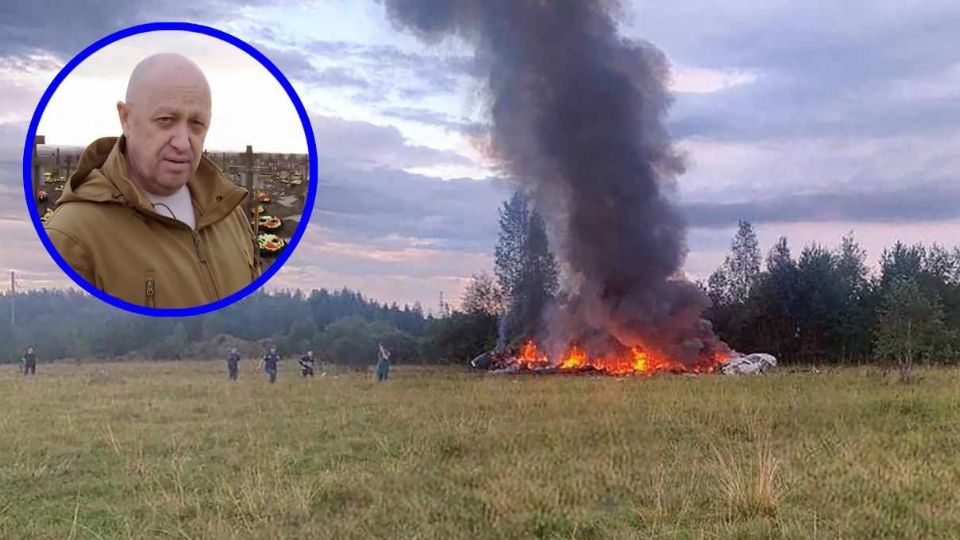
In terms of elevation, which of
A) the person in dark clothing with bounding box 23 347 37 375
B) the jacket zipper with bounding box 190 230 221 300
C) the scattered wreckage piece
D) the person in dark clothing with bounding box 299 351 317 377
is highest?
the jacket zipper with bounding box 190 230 221 300

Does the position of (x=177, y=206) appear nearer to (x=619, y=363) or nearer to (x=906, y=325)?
(x=906, y=325)

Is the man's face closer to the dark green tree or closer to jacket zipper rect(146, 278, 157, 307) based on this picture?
jacket zipper rect(146, 278, 157, 307)

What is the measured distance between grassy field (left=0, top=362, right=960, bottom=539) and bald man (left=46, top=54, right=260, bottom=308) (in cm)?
610

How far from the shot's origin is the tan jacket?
1824 mm

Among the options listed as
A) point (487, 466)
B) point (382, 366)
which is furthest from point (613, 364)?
point (487, 466)

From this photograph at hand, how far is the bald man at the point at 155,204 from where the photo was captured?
1.82m

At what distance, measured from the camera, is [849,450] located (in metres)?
11.1

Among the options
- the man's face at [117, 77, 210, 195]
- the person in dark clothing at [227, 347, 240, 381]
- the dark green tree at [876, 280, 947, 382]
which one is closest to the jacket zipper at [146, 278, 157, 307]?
the man's face at [117, 77, 210, 195]

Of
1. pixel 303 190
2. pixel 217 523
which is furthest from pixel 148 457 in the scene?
pixel 303 190

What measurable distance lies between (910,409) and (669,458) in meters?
6.58

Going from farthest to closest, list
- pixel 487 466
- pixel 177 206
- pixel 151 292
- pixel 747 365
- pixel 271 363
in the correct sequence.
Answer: pixel 747 365 → pixel 271 363 → pixel 487 466 → pixel 177 206 → pixel 151 292

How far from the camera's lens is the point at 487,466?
10.7m

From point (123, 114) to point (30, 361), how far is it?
30550 mm

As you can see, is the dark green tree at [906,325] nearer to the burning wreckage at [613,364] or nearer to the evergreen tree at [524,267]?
the burning wreckage at [613,364]
